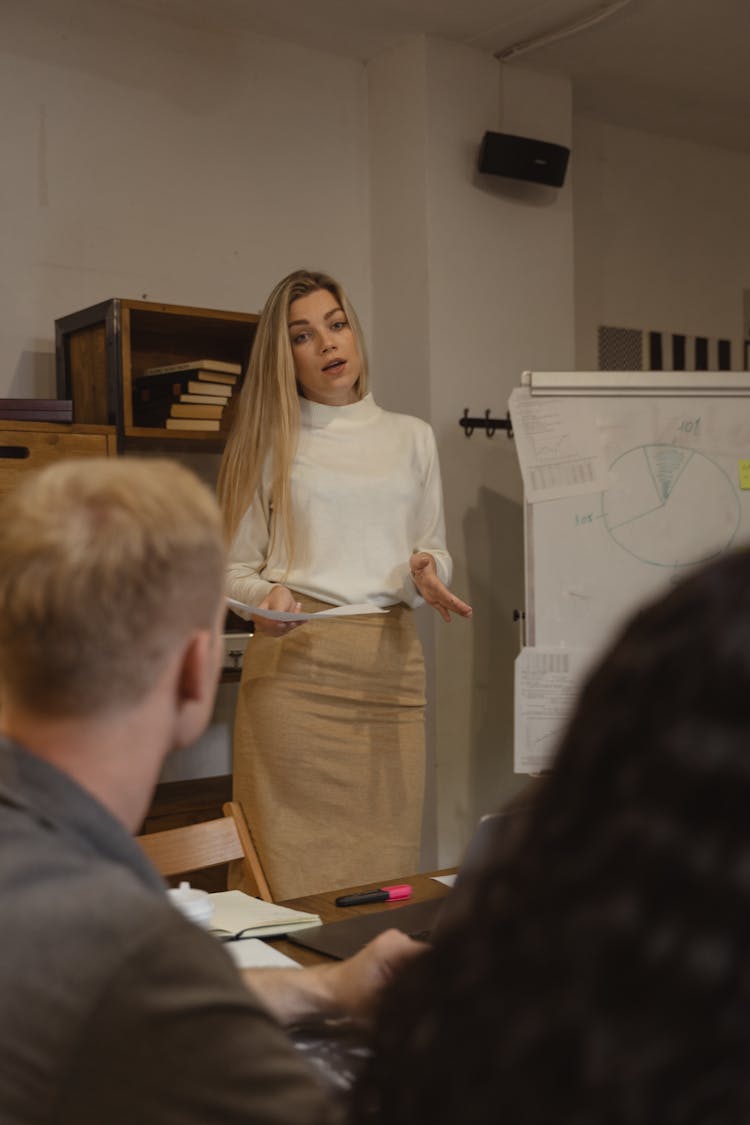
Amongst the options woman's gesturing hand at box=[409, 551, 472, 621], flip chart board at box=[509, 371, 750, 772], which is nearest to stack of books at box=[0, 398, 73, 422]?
woman's gesturing hand at box=[409, 551, 472, 621]

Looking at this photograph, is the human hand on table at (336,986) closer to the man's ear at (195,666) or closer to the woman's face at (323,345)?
the man's ear at (195,666)

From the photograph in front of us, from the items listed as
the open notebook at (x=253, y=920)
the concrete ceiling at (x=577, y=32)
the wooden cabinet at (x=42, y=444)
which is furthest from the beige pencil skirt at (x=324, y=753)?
the concrete ceiling at (x=577, y=32)

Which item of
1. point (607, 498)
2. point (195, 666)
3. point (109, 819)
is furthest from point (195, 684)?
point (607, 498)

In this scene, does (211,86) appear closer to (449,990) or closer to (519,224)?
(519,224)

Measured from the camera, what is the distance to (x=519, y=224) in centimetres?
412

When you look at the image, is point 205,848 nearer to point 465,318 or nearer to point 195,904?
point 195,904

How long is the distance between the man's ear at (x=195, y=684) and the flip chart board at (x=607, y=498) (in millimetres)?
2333

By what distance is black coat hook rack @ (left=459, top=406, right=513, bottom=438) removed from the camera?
3943mm

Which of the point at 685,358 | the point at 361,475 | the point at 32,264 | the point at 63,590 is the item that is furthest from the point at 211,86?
the point at 63,590

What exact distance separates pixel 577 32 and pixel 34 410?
7.05 ft

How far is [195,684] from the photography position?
35.8 inches

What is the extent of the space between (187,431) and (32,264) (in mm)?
732

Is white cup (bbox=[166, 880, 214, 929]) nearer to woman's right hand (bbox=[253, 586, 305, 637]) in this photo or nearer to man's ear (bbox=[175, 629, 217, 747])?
man's ear (bbox=[175, 629, 217, 747])

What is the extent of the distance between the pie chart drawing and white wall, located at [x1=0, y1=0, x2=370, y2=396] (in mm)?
1267
